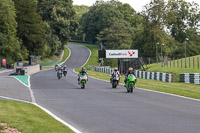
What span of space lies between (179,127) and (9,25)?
239ft

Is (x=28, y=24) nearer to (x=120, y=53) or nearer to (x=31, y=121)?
(x=120, y=53)

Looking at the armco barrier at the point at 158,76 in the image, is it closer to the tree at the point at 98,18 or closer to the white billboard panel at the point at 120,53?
the white billboard panel at the point at 120,53

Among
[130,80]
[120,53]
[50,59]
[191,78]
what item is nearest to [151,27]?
[120,53]

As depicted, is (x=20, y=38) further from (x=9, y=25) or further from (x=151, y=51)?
(x=151, y=51)

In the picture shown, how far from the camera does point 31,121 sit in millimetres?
10570

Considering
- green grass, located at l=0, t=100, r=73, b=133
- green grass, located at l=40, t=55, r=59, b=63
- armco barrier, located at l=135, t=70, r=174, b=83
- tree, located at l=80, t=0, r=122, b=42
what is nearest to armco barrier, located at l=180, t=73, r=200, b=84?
armco barrier, located at l=135, t=70, r=174, b=83

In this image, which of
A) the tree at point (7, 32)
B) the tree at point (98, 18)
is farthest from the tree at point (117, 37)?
Result: the tree at point (7, 32)

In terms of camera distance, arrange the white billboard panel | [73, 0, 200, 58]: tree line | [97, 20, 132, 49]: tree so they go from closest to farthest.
A: the white billboard panel < [73, 0, 200, 58]: tree line < [97, 20, 132, 49]: tree

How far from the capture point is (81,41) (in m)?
154

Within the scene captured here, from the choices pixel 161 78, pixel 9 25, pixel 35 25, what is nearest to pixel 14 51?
pixel 9 25

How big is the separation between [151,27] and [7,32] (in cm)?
3270

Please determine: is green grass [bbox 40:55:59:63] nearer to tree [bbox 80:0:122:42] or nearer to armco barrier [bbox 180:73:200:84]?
tree [bbox 80:0:122:42]

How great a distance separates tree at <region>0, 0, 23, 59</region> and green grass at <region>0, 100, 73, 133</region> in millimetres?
66130

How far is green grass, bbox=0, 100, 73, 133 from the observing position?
9.36 metres
